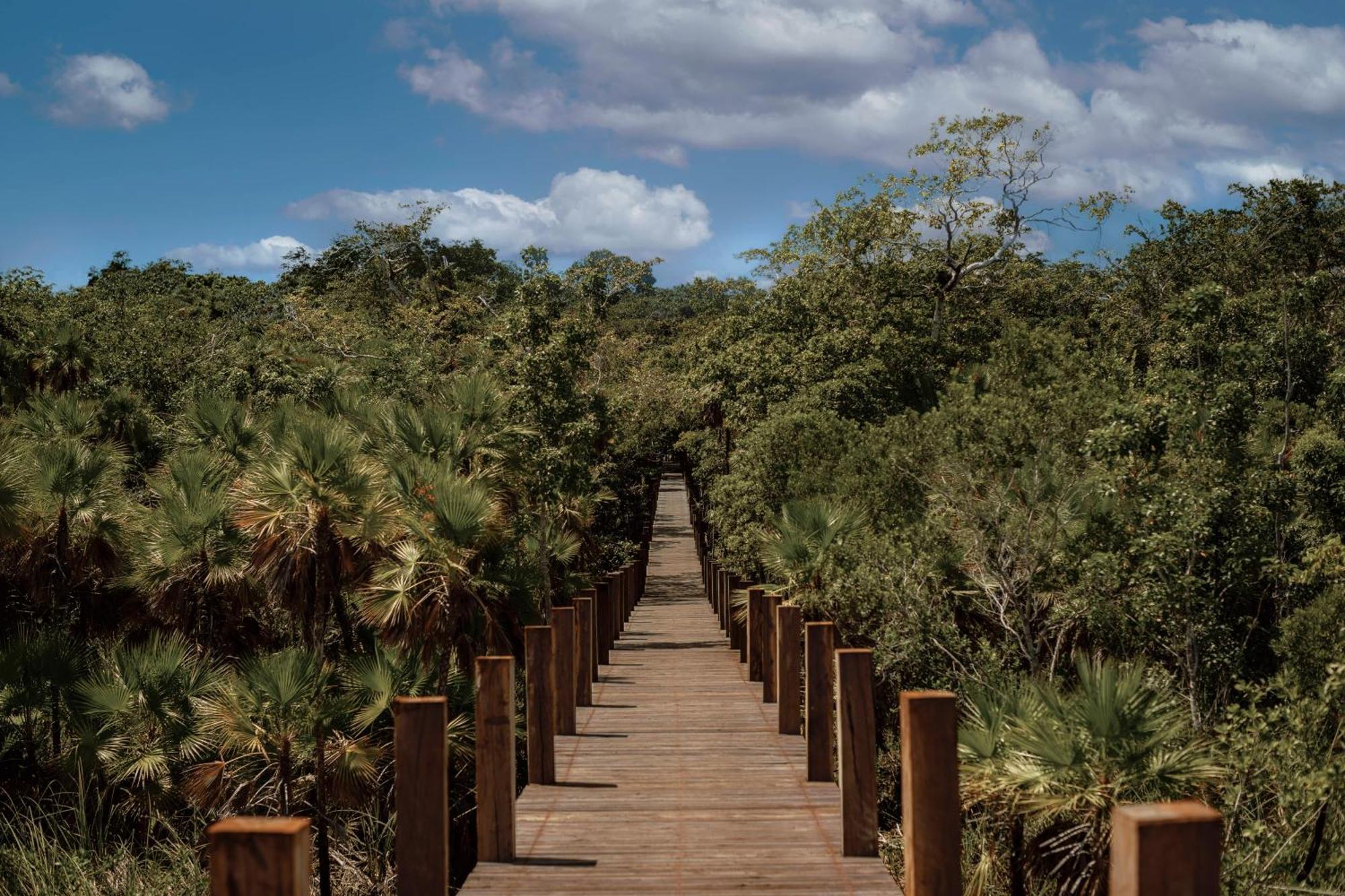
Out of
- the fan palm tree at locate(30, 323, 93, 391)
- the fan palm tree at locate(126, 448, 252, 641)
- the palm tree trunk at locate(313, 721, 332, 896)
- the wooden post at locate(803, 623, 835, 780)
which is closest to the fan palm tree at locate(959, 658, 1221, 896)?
the wooden post at locate(803, 623, 835, 780)

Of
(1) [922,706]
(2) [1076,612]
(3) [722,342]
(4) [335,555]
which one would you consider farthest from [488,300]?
(1) [922,706]

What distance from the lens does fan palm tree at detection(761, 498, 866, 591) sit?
617 inches

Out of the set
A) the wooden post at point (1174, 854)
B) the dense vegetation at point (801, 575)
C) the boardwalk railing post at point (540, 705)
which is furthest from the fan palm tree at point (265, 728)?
the wooden post at point (1174, 854)

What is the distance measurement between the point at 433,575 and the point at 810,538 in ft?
15.8

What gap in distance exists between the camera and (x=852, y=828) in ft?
24.2

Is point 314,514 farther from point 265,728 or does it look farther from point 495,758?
point 495,758

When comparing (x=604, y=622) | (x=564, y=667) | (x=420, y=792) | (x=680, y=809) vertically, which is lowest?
(x=680, y=809)

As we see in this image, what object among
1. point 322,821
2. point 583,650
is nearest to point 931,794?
point 322,821

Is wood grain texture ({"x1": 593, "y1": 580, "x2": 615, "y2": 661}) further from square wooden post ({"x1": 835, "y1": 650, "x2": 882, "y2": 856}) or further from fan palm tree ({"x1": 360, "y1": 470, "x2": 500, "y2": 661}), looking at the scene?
square wooden post ({"x1": 835, "y1": 650, "x2": 882, "y2": 856})

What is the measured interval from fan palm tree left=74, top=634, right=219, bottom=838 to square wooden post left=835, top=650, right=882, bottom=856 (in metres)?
9.29

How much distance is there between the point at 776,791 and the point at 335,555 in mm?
8171

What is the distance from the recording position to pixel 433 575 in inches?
587

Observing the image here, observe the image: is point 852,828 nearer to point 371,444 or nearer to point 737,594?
point 737,594

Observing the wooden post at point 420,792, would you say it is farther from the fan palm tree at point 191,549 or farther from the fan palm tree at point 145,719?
the fan palm tree at point 191,549
